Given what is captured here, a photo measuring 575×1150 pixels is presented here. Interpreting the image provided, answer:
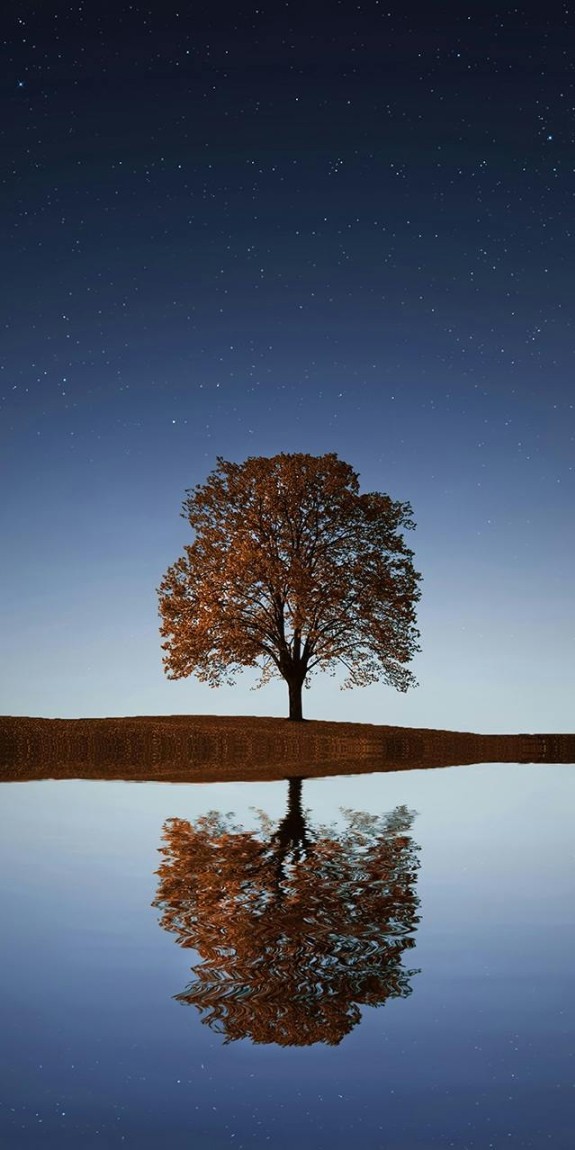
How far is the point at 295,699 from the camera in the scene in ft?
148

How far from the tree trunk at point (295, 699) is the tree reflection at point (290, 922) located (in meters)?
31.1

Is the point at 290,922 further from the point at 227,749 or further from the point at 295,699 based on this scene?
the point at 295,699

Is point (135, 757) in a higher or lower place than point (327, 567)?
lower

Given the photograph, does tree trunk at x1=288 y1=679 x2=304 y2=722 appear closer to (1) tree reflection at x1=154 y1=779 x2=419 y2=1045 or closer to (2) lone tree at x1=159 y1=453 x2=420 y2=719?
(2) lone tree at x1=159 y1=453 x2=420 y2=719

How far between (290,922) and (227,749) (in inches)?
1005

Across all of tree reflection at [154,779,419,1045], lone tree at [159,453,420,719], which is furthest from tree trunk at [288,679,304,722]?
tree reflection at [154,779,419,1045]

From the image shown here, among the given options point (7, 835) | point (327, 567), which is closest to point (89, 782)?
point (7, 835)

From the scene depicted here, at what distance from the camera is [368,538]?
4631cm

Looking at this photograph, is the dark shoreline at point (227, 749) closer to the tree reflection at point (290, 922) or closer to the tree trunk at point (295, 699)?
the tree trunk at point (295, 699)

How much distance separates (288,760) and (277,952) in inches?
877

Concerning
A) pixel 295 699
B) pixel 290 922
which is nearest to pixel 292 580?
pixel 295 699

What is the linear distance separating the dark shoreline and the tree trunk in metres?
0.68

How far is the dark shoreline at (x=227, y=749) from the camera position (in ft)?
82.0

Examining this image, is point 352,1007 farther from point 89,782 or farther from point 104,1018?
point 89,782
